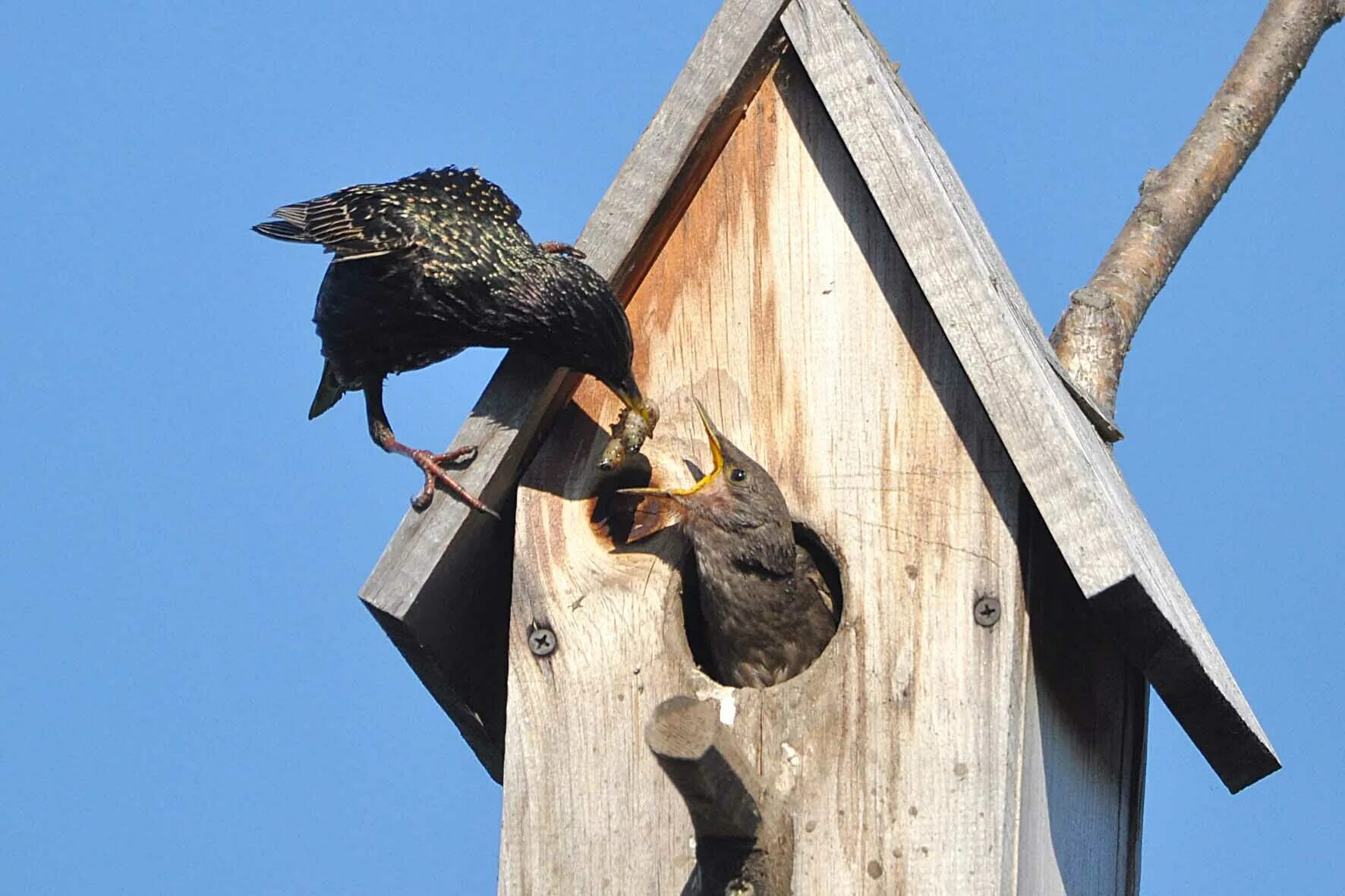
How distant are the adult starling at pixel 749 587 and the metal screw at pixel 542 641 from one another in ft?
1.17

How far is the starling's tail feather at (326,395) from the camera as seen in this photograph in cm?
564

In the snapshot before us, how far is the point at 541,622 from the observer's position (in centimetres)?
446

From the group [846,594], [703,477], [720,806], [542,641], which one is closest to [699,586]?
[703,477]

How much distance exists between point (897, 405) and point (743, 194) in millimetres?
629

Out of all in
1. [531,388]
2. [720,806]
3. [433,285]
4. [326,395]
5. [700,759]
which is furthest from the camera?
[326,395]

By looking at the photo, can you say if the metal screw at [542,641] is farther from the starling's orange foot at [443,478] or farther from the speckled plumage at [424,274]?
the speckled plumage at [424,274]

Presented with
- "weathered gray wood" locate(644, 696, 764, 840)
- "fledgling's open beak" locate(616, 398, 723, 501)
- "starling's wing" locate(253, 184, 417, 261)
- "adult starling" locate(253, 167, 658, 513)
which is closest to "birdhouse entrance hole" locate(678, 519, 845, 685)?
"fledgling's open beak" locate(616, 398, 723, 501)

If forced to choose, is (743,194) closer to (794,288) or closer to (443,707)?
(794,288)

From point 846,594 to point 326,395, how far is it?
2.00 m

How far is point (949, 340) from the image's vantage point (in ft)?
13.8

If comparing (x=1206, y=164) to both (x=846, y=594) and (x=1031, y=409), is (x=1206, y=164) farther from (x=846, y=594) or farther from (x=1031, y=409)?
(x=846, y=594)

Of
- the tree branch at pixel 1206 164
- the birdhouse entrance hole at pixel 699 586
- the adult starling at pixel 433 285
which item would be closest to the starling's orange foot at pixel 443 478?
the adult starling at pixel 433 285

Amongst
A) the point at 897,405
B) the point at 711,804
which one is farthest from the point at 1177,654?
the point at 711,804

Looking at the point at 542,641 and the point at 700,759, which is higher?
the point at 542,641
